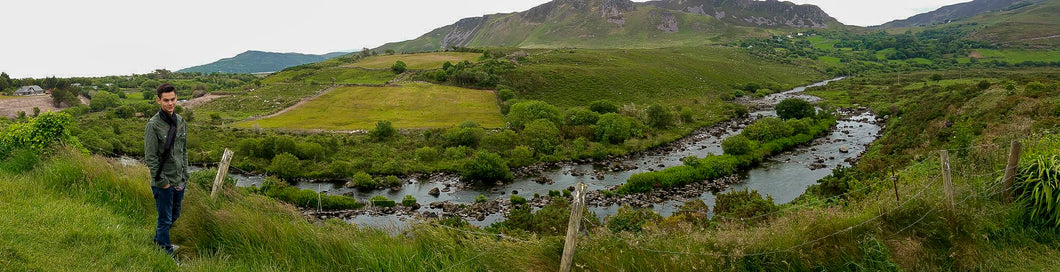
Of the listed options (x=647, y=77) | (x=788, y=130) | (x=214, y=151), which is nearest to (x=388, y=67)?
(x=647, y=77)

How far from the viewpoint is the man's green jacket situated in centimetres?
714

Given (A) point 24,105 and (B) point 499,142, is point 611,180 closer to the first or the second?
(B) point 499,142

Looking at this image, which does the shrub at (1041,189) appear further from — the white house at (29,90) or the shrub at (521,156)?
the white house at (29,90)

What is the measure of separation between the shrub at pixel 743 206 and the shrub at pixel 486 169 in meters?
16.6

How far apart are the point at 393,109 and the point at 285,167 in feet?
116

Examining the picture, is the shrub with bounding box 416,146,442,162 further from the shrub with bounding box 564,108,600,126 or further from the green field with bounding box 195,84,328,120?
the green field with bounding box 195,84,328,120

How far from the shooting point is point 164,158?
24.1ft

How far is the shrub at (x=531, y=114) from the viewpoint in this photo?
5784cm

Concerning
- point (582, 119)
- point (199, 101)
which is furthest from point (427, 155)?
point (199, 101)

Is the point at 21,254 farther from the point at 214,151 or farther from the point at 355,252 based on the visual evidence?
the point at 214,151

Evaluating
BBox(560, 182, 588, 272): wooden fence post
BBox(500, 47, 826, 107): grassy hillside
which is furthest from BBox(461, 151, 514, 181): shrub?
BBox(500, 47, 826, 107): grassy hillside

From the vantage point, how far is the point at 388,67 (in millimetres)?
120500

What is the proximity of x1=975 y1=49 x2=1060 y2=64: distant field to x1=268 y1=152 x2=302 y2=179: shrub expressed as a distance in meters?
205

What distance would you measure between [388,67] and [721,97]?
262 ft
